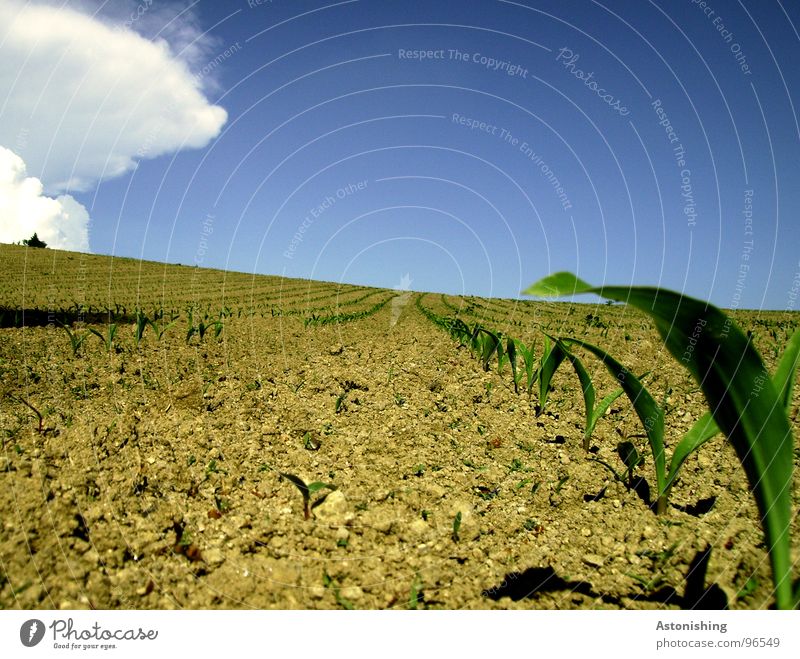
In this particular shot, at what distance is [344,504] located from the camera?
217 cm

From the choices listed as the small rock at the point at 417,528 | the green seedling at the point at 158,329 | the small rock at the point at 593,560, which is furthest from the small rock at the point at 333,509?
the green seedling at the point at 158,329

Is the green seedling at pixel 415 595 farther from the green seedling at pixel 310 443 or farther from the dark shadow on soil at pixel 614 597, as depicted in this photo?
the green seedling at pixel 310 443

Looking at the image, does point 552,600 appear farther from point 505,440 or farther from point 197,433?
point 197,433

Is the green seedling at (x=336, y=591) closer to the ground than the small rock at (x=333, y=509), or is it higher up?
closer to the ground

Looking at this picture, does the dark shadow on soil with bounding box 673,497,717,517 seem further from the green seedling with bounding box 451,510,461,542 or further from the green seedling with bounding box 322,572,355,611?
the green seedling with bounding box 322,572,355,611

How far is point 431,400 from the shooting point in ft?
13.0

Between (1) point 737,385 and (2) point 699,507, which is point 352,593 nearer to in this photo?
(1) point 737,385

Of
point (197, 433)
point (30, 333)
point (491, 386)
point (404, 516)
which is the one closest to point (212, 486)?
point (197, 433)

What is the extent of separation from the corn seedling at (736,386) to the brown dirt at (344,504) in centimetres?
53

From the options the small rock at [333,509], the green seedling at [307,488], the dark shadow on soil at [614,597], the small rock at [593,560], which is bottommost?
the dark shadow on soil at [614,597]

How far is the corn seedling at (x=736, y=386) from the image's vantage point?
3.43 ft

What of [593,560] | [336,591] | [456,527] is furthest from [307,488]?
[593,560]

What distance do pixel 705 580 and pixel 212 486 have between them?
2186 mm
